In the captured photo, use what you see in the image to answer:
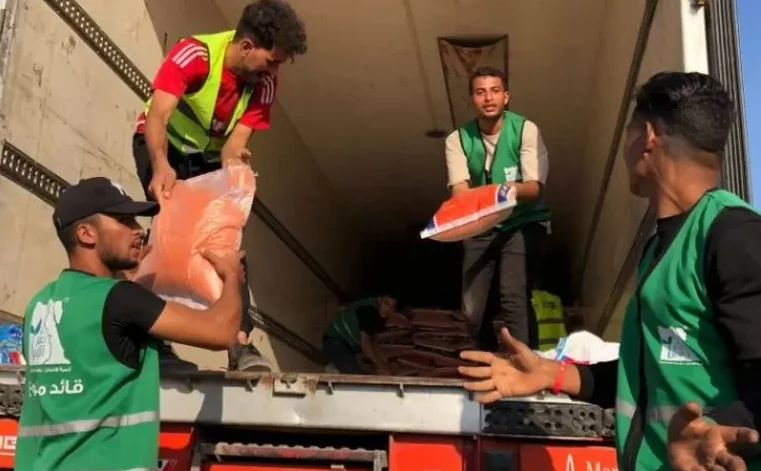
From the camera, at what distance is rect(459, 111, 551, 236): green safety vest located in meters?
4.06

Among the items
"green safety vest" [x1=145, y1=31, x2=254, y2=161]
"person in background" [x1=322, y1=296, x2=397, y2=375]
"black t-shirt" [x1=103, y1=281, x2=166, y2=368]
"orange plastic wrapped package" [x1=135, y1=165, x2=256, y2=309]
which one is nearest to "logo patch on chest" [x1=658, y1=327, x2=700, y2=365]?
"black t-shirt" [x1=103, y1=281, x2=166, y2=368]

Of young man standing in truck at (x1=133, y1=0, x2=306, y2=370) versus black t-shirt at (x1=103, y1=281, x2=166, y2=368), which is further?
young man standing in truck at (x1=133, y1=0, x2=306, y2=370)

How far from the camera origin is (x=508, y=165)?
4.07 meters

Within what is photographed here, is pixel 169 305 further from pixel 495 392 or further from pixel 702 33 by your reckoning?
pixel 702 33

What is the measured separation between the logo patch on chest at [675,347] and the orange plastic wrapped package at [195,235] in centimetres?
157

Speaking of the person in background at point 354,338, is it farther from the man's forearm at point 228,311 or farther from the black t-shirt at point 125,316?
the black t-shirt at point 125,316

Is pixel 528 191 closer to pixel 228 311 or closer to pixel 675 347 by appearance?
pixel 228 311

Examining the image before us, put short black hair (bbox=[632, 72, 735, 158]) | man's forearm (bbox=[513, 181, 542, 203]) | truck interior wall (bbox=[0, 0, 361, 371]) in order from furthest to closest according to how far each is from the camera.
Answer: man's forearm (bbox=[513, 181, 542, 203])
truck interior wall (bbox=[0, 0, 361, 371])
short black hair (bbox=[632, 72, 735, 158])

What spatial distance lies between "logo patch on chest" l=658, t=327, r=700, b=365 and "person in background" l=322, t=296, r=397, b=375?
16.5ft

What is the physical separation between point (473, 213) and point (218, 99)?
120 centimetres

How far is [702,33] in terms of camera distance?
3.20 metres

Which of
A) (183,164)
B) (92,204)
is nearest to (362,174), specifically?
(183,164)

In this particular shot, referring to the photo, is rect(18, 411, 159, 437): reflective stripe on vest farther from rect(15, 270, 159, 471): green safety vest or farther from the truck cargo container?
the truck cargo container

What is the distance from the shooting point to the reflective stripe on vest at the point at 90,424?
2129mm
